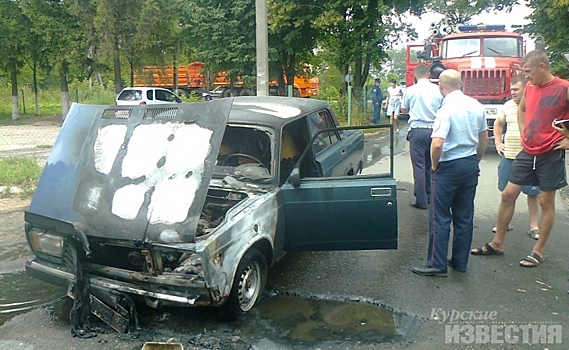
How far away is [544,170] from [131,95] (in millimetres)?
19176

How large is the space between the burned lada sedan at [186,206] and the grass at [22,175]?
486 cm

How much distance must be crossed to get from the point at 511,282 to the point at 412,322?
4.41ft

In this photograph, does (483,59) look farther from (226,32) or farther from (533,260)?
(226,32)

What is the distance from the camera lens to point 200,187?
3.49 metres

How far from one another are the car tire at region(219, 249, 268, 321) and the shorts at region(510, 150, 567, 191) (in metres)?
2.75

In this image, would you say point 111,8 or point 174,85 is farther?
point 174,85

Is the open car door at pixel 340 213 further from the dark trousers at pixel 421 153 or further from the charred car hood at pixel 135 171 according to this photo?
the dark trousers at pixel 421 153

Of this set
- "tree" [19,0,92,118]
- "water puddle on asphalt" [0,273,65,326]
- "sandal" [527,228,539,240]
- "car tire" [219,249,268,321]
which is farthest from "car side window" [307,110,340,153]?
"tree" [19,0,92,118]

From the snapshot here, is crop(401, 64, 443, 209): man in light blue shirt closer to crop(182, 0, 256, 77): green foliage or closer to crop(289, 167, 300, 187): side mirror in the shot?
crop(289, 167, 300, 187): side mirror

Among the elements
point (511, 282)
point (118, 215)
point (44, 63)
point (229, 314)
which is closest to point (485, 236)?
point (511, 282)

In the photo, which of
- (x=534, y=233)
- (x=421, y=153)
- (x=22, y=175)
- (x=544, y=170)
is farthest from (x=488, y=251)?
(x=22, y=175)

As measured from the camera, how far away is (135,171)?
3740 mm

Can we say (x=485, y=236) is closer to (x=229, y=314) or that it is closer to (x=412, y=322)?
(x=412, y=322)

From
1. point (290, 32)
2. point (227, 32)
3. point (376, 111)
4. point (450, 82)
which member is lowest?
point (376, 111)
